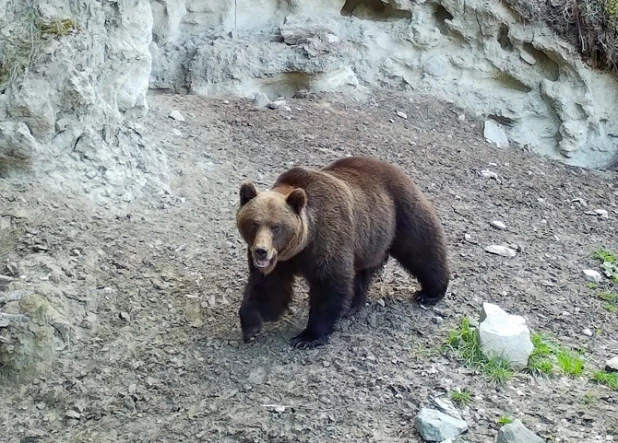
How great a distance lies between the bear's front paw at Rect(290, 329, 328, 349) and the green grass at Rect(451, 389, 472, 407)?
0.93 meters

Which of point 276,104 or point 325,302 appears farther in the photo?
point 276,104

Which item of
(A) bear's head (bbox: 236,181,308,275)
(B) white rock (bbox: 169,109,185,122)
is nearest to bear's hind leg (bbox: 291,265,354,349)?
(A) bear's head (bbox: 236,181,308,275)

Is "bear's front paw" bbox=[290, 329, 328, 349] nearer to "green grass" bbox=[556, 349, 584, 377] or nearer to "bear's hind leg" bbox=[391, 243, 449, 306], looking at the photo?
"bear's hind leg" bbox=[391, 243, 449, 306]

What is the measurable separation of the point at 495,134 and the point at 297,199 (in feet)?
20.2

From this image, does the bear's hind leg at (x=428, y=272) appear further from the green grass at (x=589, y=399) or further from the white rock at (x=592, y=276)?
the white rock at (x=592, y=276)

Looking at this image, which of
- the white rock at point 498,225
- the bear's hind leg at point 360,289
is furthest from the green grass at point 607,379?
the white rock at point 498,225

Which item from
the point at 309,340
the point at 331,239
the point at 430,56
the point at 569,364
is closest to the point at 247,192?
the point at 331,239

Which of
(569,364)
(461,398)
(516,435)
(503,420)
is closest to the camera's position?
(516,435)

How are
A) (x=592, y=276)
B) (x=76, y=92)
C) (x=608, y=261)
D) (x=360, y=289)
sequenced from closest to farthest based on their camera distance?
(x=360, y=289), (x=76, y=92), (x=592, y=276), (x=608, y=261)

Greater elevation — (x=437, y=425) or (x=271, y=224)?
(x=271, y=224)

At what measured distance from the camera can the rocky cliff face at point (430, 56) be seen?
10.5m

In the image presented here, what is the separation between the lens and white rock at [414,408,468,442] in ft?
15.6

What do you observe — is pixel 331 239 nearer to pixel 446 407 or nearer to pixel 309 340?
pixel 309 340

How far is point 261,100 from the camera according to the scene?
9.96 meters
